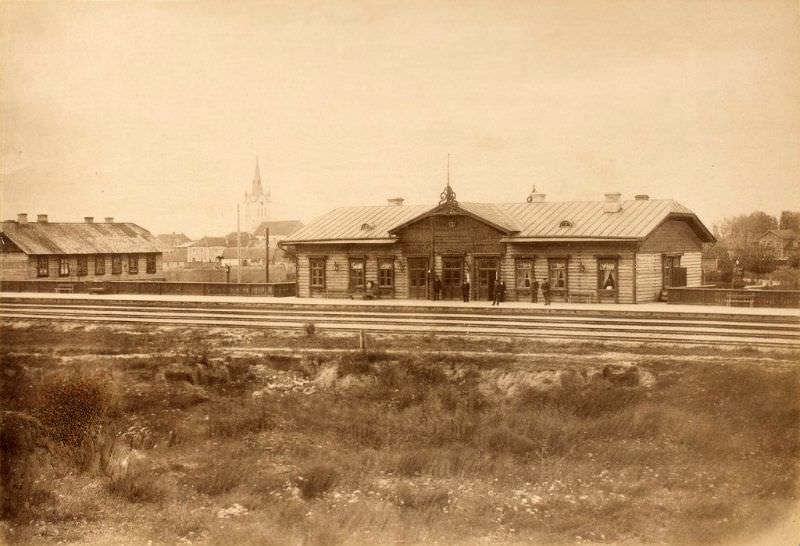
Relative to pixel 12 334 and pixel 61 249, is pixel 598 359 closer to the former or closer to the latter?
pixel 12 334

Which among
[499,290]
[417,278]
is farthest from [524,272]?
[417,278]

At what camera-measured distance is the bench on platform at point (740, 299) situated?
494 inches

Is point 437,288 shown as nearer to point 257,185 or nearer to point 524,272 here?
point 524,272

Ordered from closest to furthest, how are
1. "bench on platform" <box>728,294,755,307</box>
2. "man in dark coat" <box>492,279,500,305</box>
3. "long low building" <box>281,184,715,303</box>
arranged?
"bench on platform" <box>728,294,755,307</box> → "man in dark coat" <box>492,279,500,305</box> → "long low building" <box>281,184,715,303</box>

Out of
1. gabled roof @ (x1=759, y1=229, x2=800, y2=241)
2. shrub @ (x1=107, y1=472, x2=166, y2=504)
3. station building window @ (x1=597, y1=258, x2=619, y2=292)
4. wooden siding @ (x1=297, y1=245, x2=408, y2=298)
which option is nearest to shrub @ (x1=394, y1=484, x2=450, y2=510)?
shrub @ (x1=107, y1=472, x2=166, y2=504)

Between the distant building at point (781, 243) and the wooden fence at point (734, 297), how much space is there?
868 mm

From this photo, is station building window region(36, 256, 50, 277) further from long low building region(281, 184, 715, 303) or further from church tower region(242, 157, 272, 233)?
long low building region(281, 184, 715, 303)

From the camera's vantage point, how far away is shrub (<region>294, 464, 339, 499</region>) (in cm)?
873

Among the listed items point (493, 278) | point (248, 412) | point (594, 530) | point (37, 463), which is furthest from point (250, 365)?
point (493, 278)

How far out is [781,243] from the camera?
30.8ft

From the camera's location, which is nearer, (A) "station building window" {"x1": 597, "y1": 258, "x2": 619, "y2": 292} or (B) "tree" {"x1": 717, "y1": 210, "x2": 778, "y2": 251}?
(B) "tree" {"x1": 717, "y1": 210, "x2": 778, "y2": 251}

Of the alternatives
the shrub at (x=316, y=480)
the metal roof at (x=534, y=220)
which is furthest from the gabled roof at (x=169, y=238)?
the shrub at (x=316, y=480)

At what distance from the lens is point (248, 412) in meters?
9.98

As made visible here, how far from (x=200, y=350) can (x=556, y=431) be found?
5468 mm
